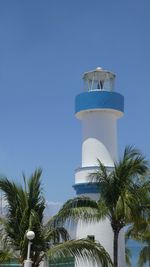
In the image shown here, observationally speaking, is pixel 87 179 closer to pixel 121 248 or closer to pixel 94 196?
pixel 94 196

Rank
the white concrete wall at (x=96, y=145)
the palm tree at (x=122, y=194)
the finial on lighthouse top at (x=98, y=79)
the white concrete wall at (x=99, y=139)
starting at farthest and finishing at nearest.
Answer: the finial on lighthouse top at (x=98, y=79) → the white concrete wall at (x=99, y=139) → the white concrete wall at (x=96, y=145) → the palm tree at (x=122, y=194)

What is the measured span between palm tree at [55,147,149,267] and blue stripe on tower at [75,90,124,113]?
6703 millimetres

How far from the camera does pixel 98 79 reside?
1117 inches

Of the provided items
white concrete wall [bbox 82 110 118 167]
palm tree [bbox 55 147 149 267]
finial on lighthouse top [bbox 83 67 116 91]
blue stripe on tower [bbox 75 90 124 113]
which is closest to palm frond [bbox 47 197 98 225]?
palm tree [bbox 55 147 149 267]

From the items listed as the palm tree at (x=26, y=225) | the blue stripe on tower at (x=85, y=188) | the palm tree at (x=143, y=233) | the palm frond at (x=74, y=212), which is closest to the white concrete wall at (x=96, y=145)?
the blue stripe on tower at (x=85, y=188)

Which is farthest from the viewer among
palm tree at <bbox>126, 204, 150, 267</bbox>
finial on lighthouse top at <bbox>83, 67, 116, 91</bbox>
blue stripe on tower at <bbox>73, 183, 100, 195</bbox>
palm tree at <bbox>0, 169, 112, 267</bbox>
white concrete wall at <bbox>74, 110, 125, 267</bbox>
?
finial on lighthouse top at <bbox>83, 67, 116, 91</bbox>

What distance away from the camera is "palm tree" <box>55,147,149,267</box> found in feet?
63.5

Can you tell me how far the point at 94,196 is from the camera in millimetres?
25719

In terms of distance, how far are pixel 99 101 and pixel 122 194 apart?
26.5ft

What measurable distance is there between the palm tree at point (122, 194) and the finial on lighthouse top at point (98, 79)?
8.53 m

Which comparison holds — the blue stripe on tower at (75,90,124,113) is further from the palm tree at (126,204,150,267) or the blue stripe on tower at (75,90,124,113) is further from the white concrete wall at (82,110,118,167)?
the palm tree at (126,204,150,267)

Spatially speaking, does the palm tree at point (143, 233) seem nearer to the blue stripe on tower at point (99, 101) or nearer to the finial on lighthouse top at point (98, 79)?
the blue stripe on tower at point (99, 101)

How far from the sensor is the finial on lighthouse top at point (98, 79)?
2825 centimetres

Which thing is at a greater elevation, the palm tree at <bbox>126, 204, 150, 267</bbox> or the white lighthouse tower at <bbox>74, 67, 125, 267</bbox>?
the white lighthouse tower at <bbox>74, 67, 125, 267</bbox>
